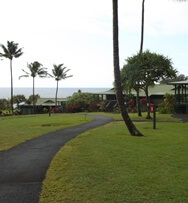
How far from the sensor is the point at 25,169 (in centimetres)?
787

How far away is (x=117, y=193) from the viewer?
5750 mm

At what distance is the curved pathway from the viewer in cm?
588

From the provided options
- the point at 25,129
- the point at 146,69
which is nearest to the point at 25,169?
the point at 25,129

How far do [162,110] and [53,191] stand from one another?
26348 millimetres

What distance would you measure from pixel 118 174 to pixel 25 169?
241 cm

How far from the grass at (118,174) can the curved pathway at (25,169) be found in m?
0.25

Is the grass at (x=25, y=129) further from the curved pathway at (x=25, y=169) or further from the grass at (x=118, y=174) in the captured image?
the grass at (x=118, y=174)

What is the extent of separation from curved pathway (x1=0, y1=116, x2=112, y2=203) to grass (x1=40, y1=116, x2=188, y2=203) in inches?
9.9

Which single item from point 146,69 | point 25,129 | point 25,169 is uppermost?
point 146,69

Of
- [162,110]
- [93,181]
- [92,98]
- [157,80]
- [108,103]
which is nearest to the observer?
[93,181]

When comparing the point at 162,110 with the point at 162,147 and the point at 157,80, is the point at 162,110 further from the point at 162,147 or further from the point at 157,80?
the point at 162,147

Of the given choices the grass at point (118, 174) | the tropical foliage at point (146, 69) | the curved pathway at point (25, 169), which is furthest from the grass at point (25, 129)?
the tropical foliage at point (146, 69)

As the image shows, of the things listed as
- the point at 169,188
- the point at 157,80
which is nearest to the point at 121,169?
the point at 169,188

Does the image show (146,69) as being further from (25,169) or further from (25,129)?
(25,169)
